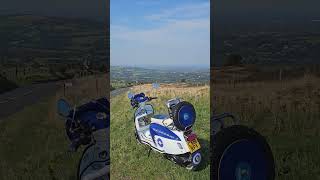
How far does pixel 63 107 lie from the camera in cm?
421

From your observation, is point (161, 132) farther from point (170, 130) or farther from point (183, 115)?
point (183, 115)

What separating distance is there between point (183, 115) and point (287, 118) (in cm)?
95

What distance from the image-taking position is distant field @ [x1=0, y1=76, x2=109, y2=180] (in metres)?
4.14

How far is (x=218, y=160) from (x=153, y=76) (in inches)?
38.0

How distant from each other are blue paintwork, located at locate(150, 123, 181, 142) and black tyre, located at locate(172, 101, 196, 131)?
0.09m

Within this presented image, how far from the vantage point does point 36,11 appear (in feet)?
13.6

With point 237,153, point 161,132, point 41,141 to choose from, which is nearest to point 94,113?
point 41,141

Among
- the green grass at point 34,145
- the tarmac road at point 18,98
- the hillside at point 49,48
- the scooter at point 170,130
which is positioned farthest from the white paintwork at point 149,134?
the tarmac road at point 18,98

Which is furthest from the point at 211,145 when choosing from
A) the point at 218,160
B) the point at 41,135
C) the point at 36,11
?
the point at 36,11

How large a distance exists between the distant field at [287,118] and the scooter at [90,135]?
1174 mm

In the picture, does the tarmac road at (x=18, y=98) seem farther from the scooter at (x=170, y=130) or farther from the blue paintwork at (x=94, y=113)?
the scooter at (x=170, y=130)

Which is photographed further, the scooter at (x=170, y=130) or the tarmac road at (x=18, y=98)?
the scooter at (x=170, y=130)

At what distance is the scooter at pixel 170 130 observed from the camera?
4.25 metres

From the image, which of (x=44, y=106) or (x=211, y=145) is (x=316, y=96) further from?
(x=44, y=106)
